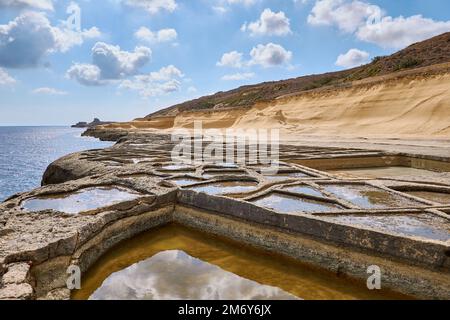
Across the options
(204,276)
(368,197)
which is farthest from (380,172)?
(204,276)

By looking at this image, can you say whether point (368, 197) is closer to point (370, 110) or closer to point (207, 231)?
point (207, 231)

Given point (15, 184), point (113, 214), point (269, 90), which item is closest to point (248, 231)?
point (113, 214)

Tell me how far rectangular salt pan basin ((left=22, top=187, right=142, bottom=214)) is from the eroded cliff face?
1656 cm

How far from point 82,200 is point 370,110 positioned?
2240cm

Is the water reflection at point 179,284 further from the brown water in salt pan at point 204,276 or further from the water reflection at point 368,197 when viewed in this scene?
the water reflection at point 368,197

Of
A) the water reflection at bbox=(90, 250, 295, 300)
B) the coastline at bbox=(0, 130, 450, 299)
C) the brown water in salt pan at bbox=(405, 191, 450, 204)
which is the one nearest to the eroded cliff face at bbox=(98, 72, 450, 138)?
the brown water in salt pan at bbox=(405, 191, 450, 204)

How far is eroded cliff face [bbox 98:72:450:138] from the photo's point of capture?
18.4m

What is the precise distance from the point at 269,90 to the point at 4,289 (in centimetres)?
5661

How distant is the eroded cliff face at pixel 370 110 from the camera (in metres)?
18.4

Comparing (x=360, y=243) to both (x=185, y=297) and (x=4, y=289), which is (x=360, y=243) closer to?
(x=185, y=297)

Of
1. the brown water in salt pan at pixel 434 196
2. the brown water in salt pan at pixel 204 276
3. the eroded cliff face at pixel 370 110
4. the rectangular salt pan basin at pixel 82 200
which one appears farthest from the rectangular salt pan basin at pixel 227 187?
the eroded cliff face at pixel 370 110

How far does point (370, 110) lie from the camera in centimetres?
2312

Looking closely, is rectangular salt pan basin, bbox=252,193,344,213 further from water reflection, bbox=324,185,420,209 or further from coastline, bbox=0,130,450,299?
water reflection, bbox=324,185,420,209

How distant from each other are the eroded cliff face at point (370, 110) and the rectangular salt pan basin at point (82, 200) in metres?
16.6
